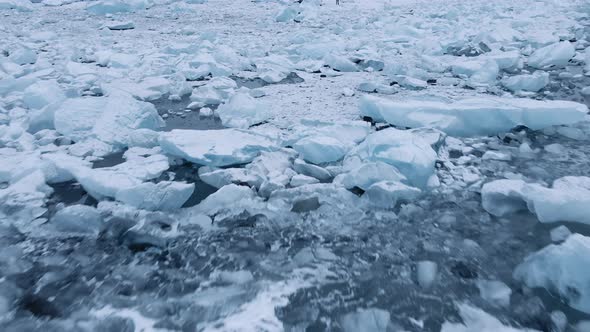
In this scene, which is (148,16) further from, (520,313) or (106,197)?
(520,313)

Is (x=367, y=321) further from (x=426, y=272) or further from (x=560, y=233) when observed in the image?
(x=560, y=233)

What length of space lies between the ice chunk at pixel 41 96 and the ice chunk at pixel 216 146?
0.95 m

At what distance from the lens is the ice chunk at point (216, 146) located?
1.42 meters

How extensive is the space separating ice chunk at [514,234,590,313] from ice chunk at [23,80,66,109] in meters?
2.22

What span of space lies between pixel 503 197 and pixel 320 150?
651 millimetres

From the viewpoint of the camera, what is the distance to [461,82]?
241cm

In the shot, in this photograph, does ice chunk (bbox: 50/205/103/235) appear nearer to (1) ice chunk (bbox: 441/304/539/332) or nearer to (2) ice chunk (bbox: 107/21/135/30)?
(1) ice chunk (bbox: 441/304/539/332)

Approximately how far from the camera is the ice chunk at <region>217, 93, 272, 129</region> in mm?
1851

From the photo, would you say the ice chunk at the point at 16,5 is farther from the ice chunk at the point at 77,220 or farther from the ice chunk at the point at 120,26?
the ice chunk at the point at 77,220

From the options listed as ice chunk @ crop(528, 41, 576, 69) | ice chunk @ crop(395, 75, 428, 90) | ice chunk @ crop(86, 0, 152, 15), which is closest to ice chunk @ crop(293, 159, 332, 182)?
ice chunk @ crop(395, 75, 428, 90)

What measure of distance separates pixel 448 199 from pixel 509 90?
4.65 ft

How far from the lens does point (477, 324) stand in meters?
0.78

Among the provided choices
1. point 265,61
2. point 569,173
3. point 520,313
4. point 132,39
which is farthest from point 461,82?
point 132,39

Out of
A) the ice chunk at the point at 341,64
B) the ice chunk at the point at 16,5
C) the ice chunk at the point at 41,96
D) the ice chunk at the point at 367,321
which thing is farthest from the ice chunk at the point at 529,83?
the ice chunk at the point at 16,5
